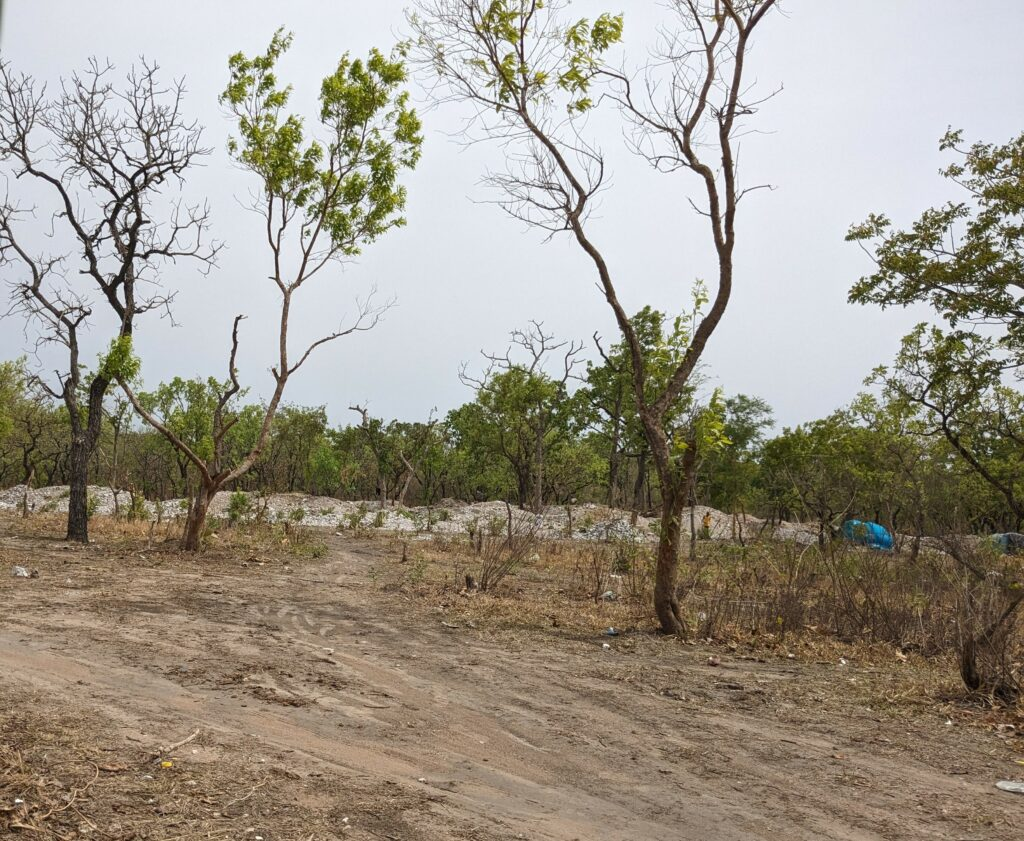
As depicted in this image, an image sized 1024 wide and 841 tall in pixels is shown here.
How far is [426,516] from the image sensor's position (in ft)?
92.6

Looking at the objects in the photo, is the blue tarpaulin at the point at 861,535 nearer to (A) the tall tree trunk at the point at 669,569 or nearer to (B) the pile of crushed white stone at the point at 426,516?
(A) the tall tree trunk at the point at 669,569

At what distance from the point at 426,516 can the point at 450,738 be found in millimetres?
23656

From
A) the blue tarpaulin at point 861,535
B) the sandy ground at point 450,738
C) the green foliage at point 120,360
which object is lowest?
the sandy ground at point 450,738

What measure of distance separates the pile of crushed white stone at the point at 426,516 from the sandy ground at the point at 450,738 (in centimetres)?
1290

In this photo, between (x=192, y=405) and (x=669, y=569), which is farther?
(x=192, y=405)

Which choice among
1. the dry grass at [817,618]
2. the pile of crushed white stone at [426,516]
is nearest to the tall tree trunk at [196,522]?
the dry grass at [817,618]

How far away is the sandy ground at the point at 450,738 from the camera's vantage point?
3609 mm

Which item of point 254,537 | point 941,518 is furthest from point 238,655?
point 254,537

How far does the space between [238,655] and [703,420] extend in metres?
4.71

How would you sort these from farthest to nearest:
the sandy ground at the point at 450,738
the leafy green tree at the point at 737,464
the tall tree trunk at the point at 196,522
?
the leafy green tree at the point at 737,464, the tall tree trunk at the point at 196,522, the sandy ground at the point at 450,738

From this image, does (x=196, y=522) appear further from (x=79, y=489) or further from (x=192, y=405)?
(x=192, y=405)

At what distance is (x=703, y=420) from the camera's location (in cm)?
805

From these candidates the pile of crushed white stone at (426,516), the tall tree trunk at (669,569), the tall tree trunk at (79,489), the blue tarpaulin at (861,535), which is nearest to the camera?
the tall tree trunk at (669,569)

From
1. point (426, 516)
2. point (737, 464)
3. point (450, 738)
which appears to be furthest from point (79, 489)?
point (737, 464)
